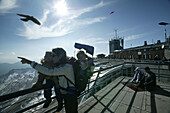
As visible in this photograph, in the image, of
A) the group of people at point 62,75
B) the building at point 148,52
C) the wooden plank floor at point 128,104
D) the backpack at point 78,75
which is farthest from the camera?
the building at point 148,52

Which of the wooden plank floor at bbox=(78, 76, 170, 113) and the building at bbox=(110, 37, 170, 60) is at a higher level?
the building at bbox=(110, 37, 170, 60)

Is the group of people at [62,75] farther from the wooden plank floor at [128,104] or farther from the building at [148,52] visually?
the building at [148,52]

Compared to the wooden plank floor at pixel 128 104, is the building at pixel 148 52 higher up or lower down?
higher up

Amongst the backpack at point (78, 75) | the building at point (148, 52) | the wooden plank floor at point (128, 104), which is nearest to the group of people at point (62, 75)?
the backpack at point (78, 75)

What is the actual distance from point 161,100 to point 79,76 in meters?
3.42

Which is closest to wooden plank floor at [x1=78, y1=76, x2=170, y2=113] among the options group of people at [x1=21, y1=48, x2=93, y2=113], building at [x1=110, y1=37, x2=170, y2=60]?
group of people at [x1=21, y1=48, x2=93, y2=113]

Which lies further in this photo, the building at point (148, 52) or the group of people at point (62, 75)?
the building at point (148, 52)

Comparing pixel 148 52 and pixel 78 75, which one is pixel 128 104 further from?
pixel 148 52

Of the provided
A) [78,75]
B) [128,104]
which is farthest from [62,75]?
[128,104]

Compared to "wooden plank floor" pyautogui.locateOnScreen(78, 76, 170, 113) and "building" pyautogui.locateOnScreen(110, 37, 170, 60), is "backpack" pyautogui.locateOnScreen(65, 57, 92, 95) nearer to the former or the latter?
"wooden plank floor" pyautogui.locateOnScreen(78, 76, 170, 113)

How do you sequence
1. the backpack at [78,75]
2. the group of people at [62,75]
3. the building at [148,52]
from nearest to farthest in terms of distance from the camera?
the group of people at [62,75] → the backpack at [78,75] → the building at [148,52]

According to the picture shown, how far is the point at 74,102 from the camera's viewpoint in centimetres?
172

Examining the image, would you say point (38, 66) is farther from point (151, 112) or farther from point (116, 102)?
point (151, 112)

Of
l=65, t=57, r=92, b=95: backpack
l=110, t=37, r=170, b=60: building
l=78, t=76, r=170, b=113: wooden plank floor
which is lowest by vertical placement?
l=78, t=76, r=170, b=113: wooden plank floor
